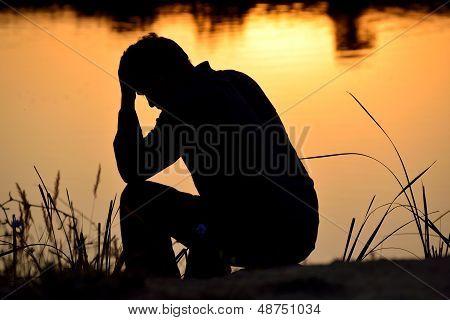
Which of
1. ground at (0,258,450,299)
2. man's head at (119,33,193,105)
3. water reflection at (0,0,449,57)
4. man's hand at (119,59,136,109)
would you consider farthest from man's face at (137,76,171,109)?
water reflection at (0,0,449,57)

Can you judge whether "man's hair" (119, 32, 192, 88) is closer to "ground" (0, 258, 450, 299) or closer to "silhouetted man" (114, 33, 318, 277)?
"silhouetted man" (114, 33, 318, 277)

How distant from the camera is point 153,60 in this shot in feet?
13.8

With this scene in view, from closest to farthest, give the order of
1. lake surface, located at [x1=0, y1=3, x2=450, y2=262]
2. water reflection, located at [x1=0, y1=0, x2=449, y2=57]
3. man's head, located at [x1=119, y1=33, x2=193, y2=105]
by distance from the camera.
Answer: man's head, located at [x1=119, y1=33, x2=193, y2=105] → lake surface, located at [x1=0, y1=3, x2=450, y2=262] → water reflection, located at [x1=0, y1=0, x2=449, y2=57]

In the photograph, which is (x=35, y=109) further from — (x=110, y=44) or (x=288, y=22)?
(x=288, y=22)

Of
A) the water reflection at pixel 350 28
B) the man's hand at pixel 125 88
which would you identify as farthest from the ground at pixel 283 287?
the water reflection at pixel 350 28

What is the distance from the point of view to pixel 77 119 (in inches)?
318

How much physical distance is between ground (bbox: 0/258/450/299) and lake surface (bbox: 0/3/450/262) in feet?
6.98

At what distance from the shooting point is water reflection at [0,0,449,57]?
11984mm

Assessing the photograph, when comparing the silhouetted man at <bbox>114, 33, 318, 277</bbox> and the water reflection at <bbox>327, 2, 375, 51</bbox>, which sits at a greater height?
the silhouetted man at <bbox>114, 33, 318, 277</bbox>

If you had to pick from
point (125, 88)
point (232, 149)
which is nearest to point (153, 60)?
point (125, 88)

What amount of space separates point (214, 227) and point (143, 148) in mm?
448

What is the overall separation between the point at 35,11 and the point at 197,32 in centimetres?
283

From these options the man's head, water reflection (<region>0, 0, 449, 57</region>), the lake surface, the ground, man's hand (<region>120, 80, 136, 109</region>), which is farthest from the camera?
water reflection (<region>0, 0, 449, 57</region>)

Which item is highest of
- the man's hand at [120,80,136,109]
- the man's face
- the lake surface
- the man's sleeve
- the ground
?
the man's face
